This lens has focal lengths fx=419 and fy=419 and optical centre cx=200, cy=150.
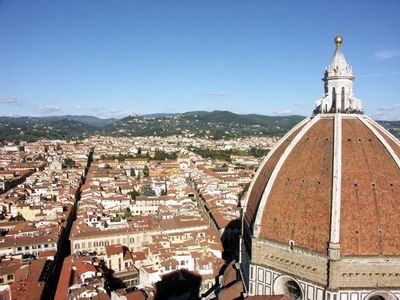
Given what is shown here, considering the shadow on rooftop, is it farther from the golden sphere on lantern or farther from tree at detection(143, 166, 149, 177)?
tree at detection(143, 166, 149, 177)

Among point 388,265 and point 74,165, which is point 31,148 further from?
point 388,265

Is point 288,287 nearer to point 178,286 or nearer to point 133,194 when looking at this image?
point 178,286

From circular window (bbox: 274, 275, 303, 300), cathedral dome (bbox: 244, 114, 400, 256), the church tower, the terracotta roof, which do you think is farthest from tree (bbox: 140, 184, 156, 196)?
circular window (bbox: 274, 275, 303, 300)

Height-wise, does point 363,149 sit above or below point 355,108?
below

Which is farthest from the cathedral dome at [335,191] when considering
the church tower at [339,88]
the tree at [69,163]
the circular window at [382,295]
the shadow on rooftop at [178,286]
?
the tree at [69,163]

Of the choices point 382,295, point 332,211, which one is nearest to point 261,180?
point 332,211

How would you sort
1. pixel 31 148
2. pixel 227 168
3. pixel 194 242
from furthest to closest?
pixel 31 148 → pixel 227 168 → pixel 194 242

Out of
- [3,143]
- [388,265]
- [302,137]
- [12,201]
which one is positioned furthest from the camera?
[3,143]

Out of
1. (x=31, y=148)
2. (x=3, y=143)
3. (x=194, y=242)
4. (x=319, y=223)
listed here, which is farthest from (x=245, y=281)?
(x=3, y=143)
